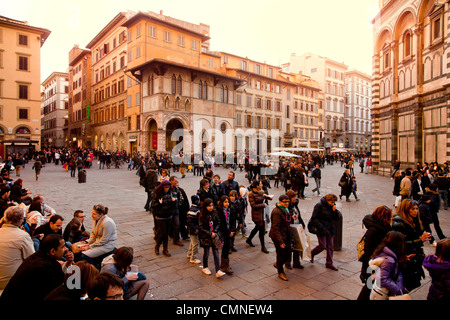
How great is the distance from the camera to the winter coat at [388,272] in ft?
9.85

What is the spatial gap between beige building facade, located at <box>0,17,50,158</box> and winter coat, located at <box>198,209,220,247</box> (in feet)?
111

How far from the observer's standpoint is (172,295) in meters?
4.46

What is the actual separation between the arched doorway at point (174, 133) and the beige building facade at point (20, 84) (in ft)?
46.6

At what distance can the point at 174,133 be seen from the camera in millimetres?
33844

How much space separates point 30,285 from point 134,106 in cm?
3374

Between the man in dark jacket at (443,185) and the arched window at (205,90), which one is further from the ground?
the arched window at (205,90)

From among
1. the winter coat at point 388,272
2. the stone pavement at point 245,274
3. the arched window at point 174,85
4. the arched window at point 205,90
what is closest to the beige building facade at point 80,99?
the arched window at point 174,85

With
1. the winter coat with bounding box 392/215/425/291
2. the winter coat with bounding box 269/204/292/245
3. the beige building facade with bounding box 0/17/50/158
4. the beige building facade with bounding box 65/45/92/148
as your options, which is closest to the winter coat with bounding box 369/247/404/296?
the winter coat with bounding box 392/215/425/291

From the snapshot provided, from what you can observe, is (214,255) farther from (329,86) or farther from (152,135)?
(329,86)

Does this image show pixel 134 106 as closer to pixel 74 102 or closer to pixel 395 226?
pixel 74 102

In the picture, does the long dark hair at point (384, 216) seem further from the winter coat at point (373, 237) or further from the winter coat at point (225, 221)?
the winter coat at point (225, 221)

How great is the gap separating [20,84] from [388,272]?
1628 inches

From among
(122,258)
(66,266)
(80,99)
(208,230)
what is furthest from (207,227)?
(80,99)

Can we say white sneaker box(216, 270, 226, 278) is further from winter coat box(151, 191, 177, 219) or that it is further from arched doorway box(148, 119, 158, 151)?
arched doorway box(148, 119, 158, 151)
